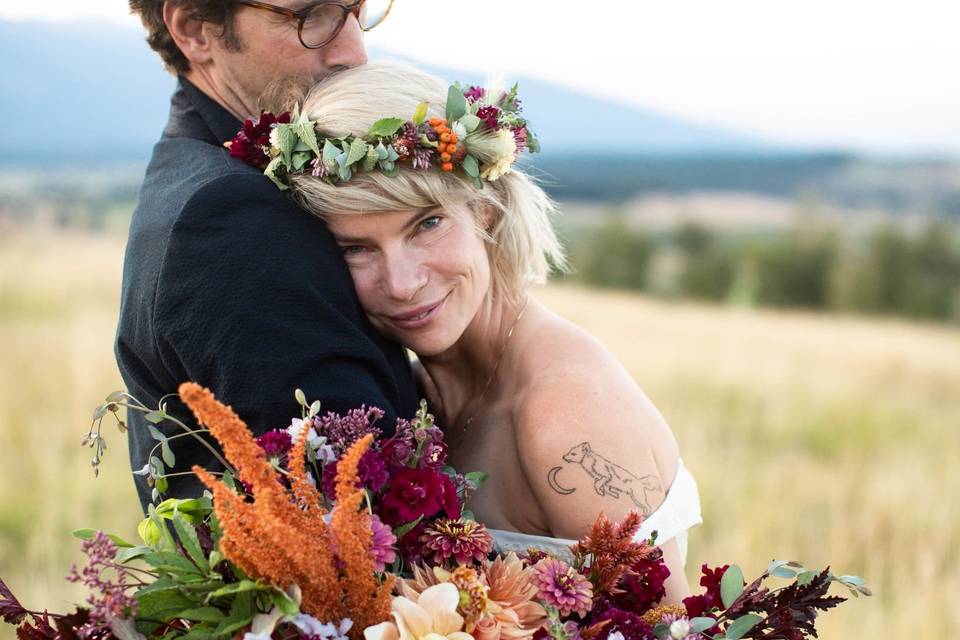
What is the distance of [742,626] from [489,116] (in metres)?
1.68

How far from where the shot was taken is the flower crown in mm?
2805

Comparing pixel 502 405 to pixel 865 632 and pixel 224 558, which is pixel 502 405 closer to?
→ pixel 224 558

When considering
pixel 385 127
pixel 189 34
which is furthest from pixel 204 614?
pixel 189 34

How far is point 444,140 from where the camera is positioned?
289 cm

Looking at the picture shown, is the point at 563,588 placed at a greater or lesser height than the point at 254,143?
lesser

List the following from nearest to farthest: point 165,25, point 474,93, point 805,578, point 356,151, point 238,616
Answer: point 238,616
point 805,578
point 356,151
point 474,93
point 165,25

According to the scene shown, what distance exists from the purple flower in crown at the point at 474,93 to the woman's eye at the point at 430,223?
401 mm

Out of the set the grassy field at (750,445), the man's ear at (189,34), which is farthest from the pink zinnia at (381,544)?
the grassy field at (750,445)

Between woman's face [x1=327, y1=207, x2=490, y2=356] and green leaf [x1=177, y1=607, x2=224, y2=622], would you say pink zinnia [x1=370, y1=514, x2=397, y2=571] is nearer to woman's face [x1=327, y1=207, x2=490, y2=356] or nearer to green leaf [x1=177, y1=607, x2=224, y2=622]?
green leaf [x1=177, y1=607, x2=224, y2=622]

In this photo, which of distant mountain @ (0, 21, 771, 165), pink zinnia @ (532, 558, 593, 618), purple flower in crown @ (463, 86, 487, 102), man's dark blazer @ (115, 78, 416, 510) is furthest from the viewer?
distant mountain @ (0, 21, 771, 165)

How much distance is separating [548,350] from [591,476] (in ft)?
1.85

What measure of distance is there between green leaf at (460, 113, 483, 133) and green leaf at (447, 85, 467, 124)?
0.03 metres

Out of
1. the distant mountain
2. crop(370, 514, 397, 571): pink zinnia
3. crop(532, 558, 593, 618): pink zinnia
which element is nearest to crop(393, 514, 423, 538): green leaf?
crop(370, 514, 397, 571): pink zinnia

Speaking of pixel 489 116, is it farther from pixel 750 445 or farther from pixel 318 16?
pixel 750 445
